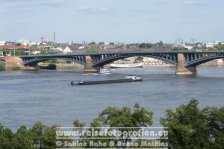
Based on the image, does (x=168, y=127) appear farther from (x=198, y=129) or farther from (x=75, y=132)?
(x=75, y=132)

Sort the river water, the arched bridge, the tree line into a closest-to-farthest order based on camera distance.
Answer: the tree line < the river water < the arched bridge

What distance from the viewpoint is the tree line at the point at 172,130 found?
6.35m

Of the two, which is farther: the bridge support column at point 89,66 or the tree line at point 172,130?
the bridge support column at point 89,66

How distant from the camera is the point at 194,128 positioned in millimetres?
6523

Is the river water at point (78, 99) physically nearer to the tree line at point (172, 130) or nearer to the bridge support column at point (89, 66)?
the tree line at point (172, 130)

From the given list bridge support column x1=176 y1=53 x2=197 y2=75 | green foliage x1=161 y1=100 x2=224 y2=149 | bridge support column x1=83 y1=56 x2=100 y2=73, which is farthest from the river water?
bridge support column x1=83 y1=56 x2=100 y2=73

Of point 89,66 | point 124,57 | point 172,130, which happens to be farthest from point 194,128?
point 89,66

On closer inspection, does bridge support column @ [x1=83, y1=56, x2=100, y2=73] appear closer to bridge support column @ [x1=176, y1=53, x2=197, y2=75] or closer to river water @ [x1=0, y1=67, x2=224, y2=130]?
bridge support column @ [x1=176, y1=53, x2=197, y2=75]

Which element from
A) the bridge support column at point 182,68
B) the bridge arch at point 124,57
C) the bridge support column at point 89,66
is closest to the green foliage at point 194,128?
the bridge support column at point 182,68

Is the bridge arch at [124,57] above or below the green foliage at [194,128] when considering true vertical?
below

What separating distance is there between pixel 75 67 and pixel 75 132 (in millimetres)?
37020

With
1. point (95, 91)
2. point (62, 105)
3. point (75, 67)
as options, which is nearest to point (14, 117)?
point (62, 105)

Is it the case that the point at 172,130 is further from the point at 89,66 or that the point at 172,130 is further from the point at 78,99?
the point at 89,66

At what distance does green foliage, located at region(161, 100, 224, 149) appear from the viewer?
6.36 m
